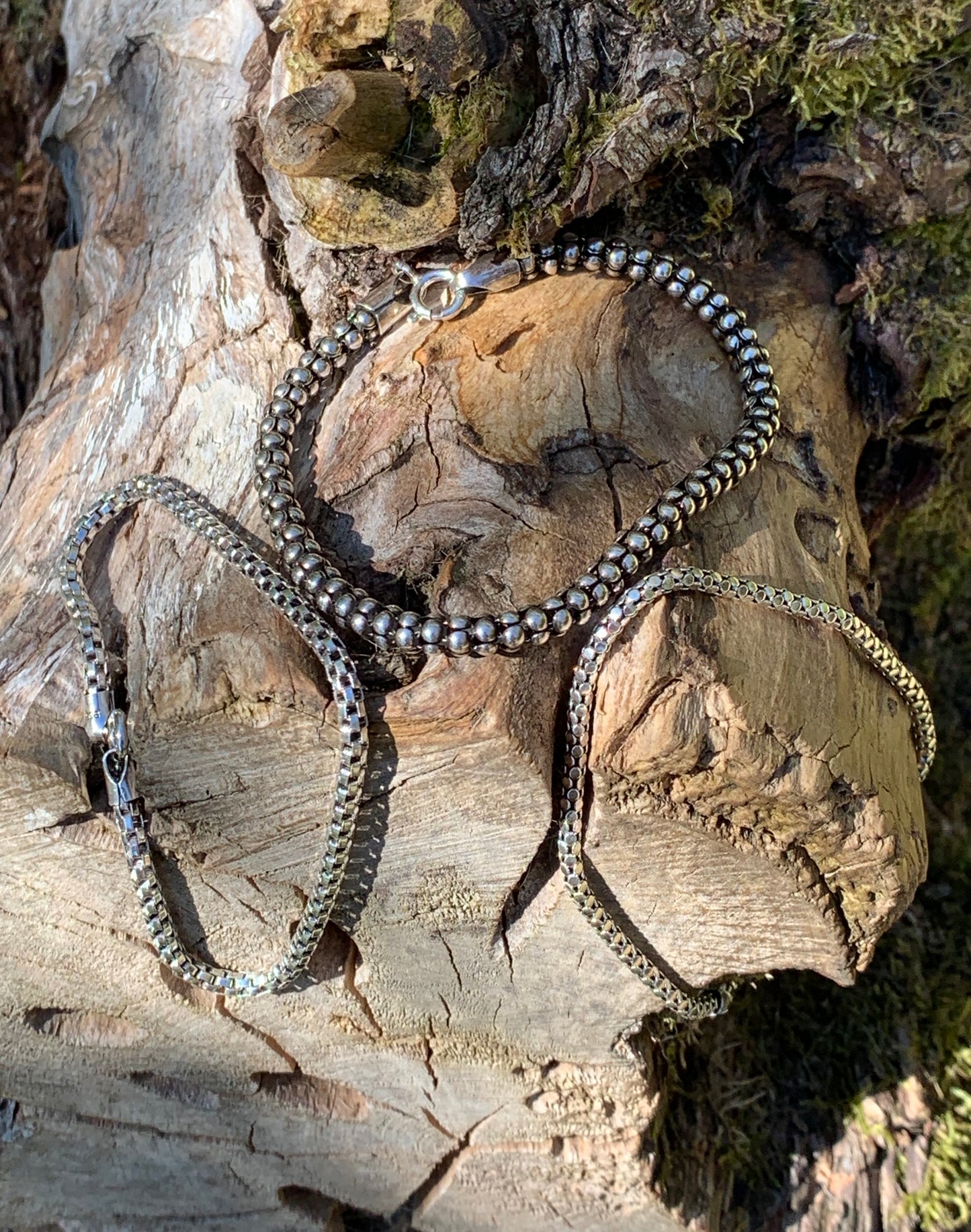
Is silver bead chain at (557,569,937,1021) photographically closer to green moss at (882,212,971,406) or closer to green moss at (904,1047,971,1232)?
green moss at (882,212,971,406)

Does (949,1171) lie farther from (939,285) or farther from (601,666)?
A: (939,285)

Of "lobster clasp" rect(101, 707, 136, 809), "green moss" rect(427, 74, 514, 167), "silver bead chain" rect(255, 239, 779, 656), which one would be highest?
"green moss" rect(427, 74, 514, 167)

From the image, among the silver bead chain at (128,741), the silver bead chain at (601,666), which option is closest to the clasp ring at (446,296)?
the silver bead chain at (128,741)

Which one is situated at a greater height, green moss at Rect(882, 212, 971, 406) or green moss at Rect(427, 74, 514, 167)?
green moss at Rect(427, 74, 514, 167)

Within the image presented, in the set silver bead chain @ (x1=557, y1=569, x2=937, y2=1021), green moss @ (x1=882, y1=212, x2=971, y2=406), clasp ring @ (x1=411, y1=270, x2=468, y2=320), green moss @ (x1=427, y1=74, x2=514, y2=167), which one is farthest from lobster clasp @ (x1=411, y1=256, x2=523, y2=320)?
green moss @ (x1=882, y1=212, x2=971, y2=406)

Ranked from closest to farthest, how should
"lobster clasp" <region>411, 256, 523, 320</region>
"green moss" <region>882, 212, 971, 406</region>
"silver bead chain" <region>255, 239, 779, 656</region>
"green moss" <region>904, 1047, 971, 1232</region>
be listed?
1. "silver bead chain" <region>255, 239, 779, 656</region>
2. "lobster clasp" <region>411, 256, 523, 320</region>
3. "green moss" <region>882, 212, 971, 406</region>
4. "green moss" <region>904, 1047, 971, 1232</region>

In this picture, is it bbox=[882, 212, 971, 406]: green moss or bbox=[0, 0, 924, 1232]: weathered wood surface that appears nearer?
bbox=[0, 0, 924, 1232]: weathered wood surface

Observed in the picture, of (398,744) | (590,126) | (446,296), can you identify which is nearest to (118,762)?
(398,744)
